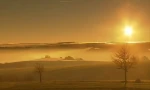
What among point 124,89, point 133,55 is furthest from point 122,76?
point 124,89

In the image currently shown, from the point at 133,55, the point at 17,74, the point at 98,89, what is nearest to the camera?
the point at 98,89

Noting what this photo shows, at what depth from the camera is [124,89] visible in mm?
60312

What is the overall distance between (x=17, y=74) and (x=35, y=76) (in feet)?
46.8

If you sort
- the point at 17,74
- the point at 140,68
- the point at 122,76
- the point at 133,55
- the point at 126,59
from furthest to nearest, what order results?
1. the point at 17,74
2. the point at 140,68
3. the point at 122,76
4. the point at 133,55
5. the point at 126,59

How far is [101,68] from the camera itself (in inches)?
6240

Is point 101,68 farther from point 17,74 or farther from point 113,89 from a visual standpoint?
point 113,89

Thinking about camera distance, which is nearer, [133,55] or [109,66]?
[133,55]

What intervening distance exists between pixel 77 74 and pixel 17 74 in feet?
94.7

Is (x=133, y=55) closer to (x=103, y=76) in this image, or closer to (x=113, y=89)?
(x=103, y=76)

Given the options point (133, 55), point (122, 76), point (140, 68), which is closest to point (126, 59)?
point (133, 55)

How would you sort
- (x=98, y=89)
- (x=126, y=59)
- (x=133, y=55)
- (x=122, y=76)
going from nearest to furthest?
(x=98, y=89)
(x=126, y=59)
(x=133, y=55)
(x=122, y=76)

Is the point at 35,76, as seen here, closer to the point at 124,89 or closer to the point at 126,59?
the point at 126,59

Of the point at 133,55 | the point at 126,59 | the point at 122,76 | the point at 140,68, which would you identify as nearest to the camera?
the point at 126,59

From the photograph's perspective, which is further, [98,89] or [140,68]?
[140,68]
